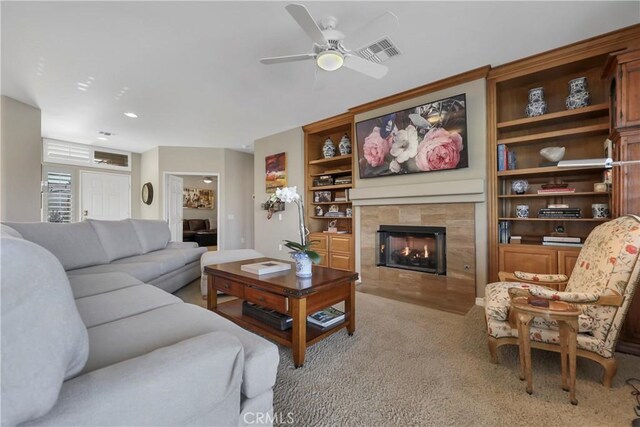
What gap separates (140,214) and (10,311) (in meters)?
7.35

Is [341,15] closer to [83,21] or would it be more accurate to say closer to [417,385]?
[83,21]

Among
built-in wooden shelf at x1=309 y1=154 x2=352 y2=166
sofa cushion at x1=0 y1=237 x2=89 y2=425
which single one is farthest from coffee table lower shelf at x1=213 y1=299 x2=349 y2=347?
built-in wooden shelf at x1=309 y1=154 x2=352 y2=166

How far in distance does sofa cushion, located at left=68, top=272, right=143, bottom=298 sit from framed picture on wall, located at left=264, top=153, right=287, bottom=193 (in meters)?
3.11

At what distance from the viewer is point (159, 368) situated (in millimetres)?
810

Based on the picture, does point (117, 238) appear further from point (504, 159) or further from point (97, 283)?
point (504, 159)

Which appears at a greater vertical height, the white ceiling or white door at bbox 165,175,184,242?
the white ceiling

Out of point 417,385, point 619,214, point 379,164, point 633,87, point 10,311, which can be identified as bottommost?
point 417,385

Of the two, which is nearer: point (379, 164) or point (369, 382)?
point (369, 382)

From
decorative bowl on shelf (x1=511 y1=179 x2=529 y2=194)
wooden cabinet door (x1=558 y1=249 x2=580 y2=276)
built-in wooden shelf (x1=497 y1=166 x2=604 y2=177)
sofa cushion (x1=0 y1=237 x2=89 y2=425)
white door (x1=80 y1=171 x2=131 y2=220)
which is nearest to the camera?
sofa cushion (x1=0 y1=237 x2=89 y2=425)

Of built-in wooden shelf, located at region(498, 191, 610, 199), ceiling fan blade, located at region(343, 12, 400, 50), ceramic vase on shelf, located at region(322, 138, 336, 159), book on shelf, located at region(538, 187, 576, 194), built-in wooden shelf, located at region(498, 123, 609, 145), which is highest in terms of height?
ceiling fan blade, located at region(343, 12, 400, 50)

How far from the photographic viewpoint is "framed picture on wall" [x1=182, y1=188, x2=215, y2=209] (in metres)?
9.20

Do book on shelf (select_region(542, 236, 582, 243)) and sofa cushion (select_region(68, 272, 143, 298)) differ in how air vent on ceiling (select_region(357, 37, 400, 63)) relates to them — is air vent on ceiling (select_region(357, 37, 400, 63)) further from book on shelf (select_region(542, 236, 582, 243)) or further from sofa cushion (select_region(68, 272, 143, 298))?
sofa cushion (select_region(68, 272, 143, 298))

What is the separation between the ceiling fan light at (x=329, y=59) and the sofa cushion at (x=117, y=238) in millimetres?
3060

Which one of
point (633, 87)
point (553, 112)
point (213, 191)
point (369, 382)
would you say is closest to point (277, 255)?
point (369, 382)
